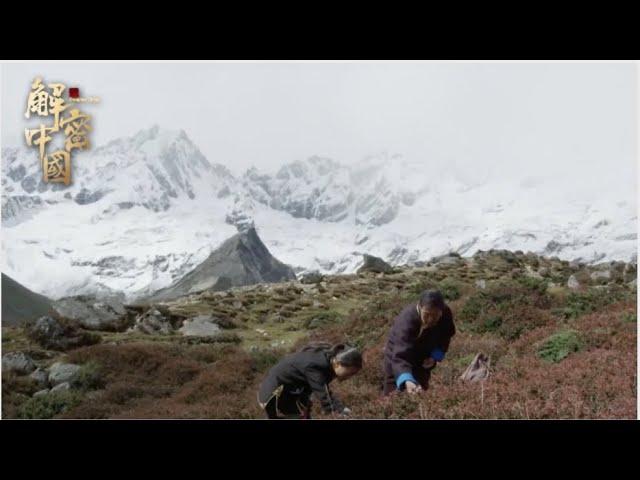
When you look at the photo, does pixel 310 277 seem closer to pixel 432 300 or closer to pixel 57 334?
pixel 57 334

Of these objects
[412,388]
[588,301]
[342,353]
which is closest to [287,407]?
[342,353]

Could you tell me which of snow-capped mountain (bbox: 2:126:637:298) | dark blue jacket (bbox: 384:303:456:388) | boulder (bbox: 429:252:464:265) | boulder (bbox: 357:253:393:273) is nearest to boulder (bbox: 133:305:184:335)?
snow-capped mountain (bbox: 2:126:637:298)

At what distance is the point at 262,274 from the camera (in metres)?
21.2

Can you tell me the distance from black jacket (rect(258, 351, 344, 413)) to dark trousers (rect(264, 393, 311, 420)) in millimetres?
58

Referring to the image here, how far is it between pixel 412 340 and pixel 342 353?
1.35 metres

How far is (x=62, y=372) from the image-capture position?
48.9 ft

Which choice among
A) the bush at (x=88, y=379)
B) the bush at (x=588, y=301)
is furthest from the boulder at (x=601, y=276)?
the bush at (x=88, y=379)

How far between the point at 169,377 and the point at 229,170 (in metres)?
6.23

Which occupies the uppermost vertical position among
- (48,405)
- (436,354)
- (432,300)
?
(432,300)

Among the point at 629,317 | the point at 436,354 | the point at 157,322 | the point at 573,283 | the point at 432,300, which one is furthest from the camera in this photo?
the point at 573,283

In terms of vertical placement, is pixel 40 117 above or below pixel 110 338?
above
